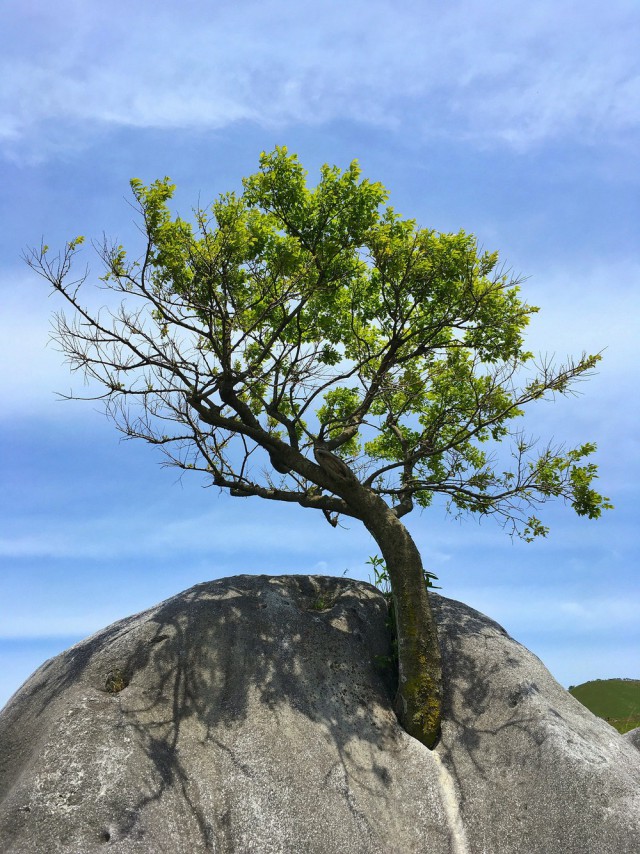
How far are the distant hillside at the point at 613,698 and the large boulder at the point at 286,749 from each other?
11.3m

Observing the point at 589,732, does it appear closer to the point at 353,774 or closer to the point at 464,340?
the point at 353,774

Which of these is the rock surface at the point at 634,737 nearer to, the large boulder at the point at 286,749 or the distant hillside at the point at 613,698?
the distant hillside at the point at 613,698

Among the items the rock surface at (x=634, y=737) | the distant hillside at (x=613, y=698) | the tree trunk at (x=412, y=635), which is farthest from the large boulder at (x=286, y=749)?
the distant hillside at (x=613, y=698)

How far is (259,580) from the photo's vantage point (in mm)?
A: 18469

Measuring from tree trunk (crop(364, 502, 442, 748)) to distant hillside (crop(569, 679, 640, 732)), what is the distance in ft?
41.0

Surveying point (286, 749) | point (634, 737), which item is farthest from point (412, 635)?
point (634, 737)

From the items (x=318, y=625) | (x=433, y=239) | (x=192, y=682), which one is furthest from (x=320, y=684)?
(x=433, y=239)

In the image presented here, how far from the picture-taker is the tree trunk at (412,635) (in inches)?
618

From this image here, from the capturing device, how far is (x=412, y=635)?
639 inches

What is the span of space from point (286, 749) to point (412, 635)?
3651 millimetres

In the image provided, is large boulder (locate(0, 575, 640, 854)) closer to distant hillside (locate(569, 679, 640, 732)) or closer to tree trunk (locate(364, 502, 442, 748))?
tree trunk (locate(364, 502, 442, 748))

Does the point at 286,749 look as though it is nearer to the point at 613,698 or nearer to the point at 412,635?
the point at 412,635

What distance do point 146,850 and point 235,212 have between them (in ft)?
42.6

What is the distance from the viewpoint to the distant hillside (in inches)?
1037
